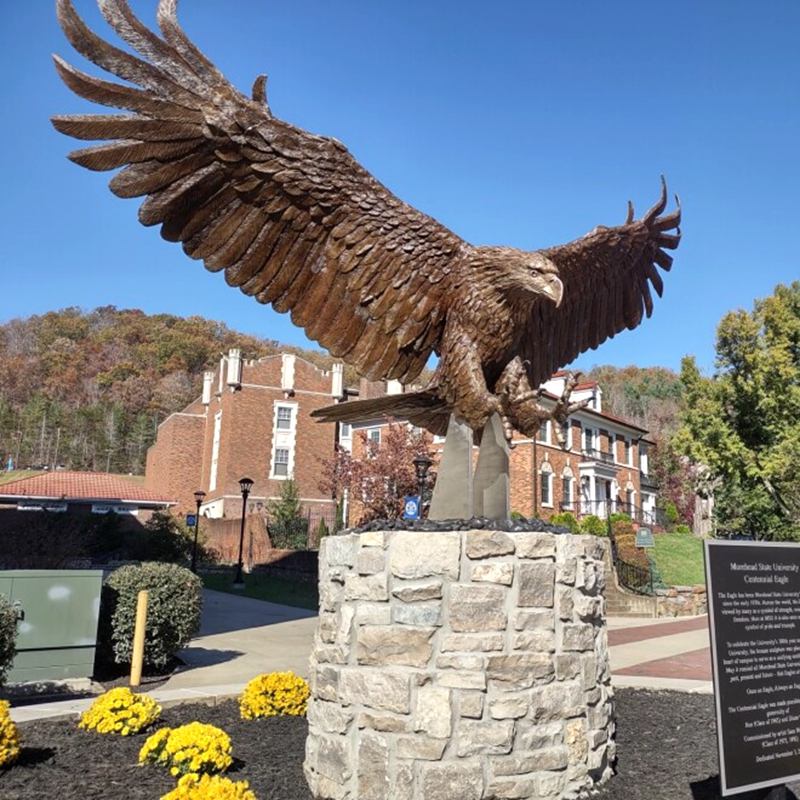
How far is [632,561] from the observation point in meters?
21.6

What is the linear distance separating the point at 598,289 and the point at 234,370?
32.3 m

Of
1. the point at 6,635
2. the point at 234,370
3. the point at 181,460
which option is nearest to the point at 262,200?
the point at 6,635

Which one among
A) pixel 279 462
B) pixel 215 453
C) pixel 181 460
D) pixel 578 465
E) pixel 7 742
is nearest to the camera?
pixel 7 742

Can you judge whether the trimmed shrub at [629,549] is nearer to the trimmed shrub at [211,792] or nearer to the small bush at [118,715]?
the small bush at [118,715]

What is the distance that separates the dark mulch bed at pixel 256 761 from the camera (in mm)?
4238

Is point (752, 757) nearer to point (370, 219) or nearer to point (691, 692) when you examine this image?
point (370, 219)

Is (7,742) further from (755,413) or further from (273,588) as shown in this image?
(755,413)

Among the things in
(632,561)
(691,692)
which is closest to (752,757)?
(691,692)

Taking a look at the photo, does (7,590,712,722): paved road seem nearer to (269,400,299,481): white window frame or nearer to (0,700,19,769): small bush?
(0,700,19,769): small bush

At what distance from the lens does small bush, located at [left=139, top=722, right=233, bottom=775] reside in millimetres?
4234

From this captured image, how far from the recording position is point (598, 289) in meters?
6.07

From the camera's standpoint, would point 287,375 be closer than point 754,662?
No

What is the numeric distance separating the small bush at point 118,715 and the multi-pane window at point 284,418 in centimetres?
3273

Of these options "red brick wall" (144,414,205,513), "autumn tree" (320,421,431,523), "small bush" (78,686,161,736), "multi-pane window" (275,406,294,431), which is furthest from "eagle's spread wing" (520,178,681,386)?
"red brick wall" (144,414,205,513)
